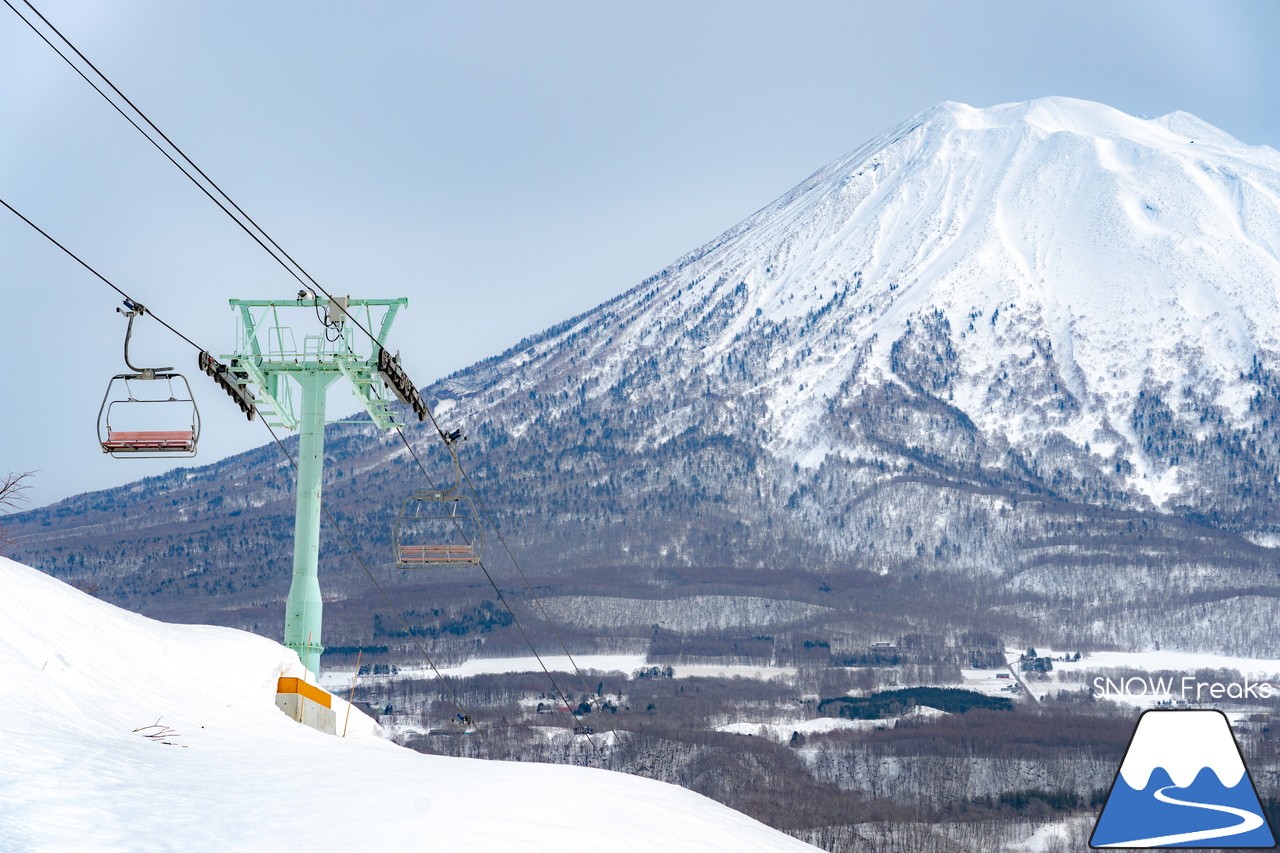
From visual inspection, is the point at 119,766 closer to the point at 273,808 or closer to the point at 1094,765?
the point at 273,808

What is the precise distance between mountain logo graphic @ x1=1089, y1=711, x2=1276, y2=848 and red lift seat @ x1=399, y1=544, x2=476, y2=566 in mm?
12695

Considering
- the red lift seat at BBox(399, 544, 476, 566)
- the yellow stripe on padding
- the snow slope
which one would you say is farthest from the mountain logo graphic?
the red lift seat at BBox(399, 544, 476, 566)

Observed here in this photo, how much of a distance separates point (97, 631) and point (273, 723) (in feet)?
8.50

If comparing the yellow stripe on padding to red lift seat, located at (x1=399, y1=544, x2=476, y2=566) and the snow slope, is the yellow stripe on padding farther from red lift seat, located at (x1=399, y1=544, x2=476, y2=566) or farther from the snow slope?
red lift seat, located at (x1=399, y1=544, x2=476, y2=566)

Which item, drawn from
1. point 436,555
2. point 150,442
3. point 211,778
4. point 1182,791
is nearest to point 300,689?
point 150,442

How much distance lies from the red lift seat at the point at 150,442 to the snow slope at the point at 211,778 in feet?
7.35

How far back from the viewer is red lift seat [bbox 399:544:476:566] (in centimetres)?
2534

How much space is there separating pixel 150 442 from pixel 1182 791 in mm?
14341

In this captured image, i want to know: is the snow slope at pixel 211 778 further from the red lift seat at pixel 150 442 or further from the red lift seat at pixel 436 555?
the red lift seat at pixel 436 555

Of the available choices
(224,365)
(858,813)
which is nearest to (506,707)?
(858,813)

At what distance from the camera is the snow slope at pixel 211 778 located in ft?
31.3

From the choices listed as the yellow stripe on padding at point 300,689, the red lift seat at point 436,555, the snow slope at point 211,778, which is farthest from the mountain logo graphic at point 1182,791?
the red lift seat at point 436,555

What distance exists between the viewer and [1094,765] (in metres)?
176

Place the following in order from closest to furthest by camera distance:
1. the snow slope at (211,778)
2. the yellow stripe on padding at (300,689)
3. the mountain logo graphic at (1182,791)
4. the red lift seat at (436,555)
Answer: the snow slope at (211,778) < the mountain logo graphic at (1182,791) < the yellow stripe on padding at (300,689) < the red lift seat at (436,555)
